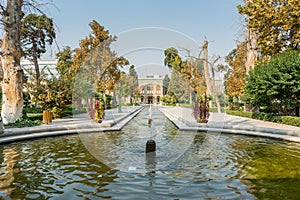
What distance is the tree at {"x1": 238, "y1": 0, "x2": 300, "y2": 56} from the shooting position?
12.9m

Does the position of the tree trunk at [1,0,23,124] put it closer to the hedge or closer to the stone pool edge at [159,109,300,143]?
the stone pool edge at [159,109,300,143]

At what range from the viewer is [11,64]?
11.4 metres

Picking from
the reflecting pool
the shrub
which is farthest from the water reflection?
the shrub

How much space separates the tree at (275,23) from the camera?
12.9 metres

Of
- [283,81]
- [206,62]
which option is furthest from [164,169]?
[206,62]

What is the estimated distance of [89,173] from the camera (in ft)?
15.8

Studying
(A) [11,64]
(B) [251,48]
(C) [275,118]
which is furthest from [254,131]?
(A) [11,64]

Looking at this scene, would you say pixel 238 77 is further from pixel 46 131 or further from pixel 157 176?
pixel 157 176

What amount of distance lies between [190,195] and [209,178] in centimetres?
96

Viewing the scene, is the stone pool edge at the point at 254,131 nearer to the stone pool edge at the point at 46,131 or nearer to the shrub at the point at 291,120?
the shrub at the point at 291,120

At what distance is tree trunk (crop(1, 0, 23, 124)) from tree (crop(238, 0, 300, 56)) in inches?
491

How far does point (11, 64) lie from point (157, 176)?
10.3 metres

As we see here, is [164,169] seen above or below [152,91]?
below

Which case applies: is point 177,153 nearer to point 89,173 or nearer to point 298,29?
point 89,173
